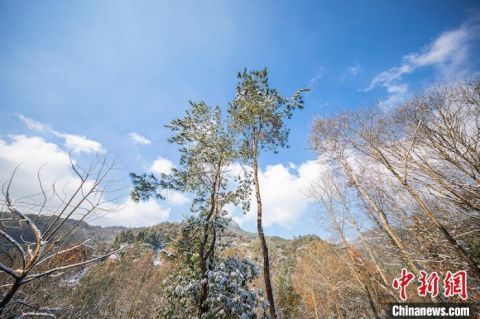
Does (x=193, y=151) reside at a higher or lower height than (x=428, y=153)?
lower

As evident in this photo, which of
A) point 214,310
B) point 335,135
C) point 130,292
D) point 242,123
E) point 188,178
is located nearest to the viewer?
point 214,310

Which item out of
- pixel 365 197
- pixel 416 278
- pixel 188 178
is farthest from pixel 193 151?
pixel 416 278

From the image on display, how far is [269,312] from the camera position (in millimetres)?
6641

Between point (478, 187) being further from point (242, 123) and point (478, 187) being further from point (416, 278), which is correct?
point (242, 123)

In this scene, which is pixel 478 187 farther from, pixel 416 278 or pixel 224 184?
pixel 224 184

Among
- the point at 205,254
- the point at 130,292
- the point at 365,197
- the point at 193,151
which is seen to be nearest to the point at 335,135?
the point at 365,197

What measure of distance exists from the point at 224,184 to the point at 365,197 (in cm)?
722

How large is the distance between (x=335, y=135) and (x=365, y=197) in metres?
3.71

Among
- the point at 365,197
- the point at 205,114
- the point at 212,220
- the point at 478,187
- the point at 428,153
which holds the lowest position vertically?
the point at 212,220

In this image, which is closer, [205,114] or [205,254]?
[205,254]

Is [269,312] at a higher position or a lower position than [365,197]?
lower

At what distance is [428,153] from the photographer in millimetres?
8375

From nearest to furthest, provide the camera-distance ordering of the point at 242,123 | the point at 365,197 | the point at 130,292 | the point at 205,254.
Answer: the point at 205,254
the point at 242,123
the point at 365,197
the point at 130,292

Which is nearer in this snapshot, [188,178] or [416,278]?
[416,278]
